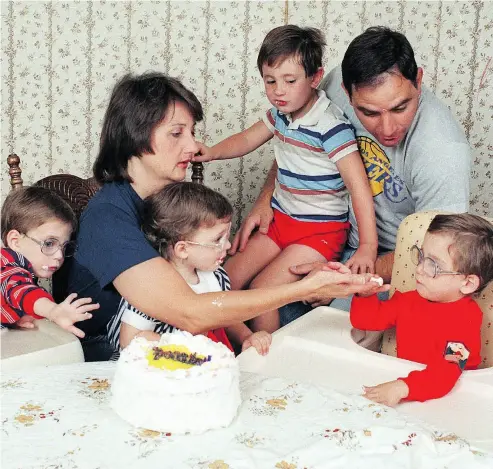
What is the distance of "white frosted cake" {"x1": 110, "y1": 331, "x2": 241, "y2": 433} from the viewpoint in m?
1.38

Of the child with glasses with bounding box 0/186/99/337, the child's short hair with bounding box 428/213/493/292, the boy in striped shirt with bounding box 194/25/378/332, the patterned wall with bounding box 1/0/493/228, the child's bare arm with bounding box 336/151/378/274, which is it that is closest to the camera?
the child's short hair with bounding box 428/213/493/292

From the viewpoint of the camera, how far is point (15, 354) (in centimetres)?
187

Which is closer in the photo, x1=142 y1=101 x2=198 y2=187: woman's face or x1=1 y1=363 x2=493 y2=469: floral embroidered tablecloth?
x1=1 y1=363 x2=493 y2=469: floral embroidered tablecloth

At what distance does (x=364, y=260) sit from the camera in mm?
2326

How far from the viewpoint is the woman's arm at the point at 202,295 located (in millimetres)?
1880

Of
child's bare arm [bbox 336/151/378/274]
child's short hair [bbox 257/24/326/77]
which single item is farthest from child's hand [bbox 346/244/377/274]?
child's short hair [bbox 257/24/326/77]

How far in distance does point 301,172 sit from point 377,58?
0.50 meters

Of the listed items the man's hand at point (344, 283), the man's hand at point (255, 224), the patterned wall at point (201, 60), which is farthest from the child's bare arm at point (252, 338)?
the patterned wall at point (201, 60)

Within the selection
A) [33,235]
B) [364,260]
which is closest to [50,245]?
[33,235]

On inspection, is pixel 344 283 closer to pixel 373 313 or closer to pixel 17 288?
pixel 373 313

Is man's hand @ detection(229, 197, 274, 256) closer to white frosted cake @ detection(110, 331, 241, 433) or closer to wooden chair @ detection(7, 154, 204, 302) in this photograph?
wooden chair @ detection(7, 154, 204, 302)

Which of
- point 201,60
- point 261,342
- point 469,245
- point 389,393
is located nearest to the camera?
point 389,393

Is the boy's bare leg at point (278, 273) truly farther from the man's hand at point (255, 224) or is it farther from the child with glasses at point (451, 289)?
the child with glasses at point (451, 289)

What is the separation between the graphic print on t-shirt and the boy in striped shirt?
5cm
